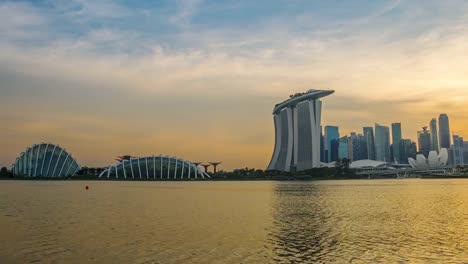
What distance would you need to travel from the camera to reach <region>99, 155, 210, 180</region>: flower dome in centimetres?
17162

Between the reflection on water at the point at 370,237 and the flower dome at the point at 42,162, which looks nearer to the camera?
the reflection on water at the point at 370,237

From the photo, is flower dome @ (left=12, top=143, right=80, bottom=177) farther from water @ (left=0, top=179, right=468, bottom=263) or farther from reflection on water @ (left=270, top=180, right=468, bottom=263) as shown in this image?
reflection on water @ (left=270, top=180, right=468, bottom=263)

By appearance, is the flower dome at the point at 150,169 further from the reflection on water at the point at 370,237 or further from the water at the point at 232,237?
the reflection on water at the point at 370,237

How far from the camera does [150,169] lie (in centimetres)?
17312

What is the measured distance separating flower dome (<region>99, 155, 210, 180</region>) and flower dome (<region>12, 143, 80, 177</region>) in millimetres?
17789

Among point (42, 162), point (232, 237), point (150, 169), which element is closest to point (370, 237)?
point (232, 237)

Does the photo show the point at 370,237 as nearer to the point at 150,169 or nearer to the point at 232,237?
the point at 232,237

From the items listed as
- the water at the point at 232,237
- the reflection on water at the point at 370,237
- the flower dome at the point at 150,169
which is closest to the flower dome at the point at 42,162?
the flower dome at the point at 150,169

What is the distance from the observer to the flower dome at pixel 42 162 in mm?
172000

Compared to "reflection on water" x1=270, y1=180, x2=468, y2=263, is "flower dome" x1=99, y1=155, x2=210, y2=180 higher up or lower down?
higher up

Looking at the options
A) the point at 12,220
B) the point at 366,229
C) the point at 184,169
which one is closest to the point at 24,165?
the point at 184,169

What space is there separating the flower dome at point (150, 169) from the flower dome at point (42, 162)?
17.8 meters

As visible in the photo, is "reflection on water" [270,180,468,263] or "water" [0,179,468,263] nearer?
"water" [0,179,468,263]

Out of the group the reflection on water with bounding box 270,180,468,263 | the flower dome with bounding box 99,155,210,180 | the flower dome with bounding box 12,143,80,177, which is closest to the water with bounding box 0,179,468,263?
the reflection on water with bounding box 270,180,468,263
